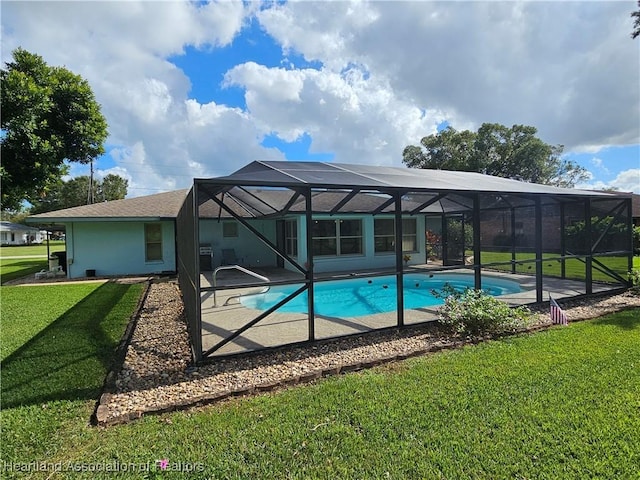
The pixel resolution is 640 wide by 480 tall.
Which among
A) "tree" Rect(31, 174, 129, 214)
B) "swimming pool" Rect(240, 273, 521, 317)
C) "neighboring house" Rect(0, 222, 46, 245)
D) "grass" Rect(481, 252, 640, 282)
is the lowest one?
"swimming pool" Rect(240, 273, 521, 317)

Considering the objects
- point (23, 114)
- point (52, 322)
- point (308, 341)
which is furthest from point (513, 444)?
point (23, 114)

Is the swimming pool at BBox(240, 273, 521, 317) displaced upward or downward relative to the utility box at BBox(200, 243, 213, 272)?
downward

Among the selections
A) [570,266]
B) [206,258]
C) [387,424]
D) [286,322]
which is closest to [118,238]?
[206,258]

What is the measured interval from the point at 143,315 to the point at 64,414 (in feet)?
14.4

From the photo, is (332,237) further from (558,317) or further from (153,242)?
(558,317)

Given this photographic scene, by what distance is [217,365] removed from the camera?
14.8ft

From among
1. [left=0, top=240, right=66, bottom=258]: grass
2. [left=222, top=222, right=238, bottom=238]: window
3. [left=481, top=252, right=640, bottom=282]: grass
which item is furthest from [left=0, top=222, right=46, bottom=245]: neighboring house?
[left=481, top=252, right=640, bottom=282]: grass

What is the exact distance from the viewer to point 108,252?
13.8 m

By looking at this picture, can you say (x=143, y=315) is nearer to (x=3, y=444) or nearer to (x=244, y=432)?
(x=3, y=444)

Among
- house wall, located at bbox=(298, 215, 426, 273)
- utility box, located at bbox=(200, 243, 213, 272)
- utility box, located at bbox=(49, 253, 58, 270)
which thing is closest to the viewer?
house wall, located at bbox=(298, 215, 426, 273)

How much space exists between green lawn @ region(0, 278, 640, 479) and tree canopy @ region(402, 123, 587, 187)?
26430 mm

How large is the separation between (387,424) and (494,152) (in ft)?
99.5

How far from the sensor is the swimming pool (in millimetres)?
8297

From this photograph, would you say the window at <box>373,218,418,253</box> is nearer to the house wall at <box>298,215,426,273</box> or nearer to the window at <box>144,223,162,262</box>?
the house wall at <box>298,215,426,273</box>
